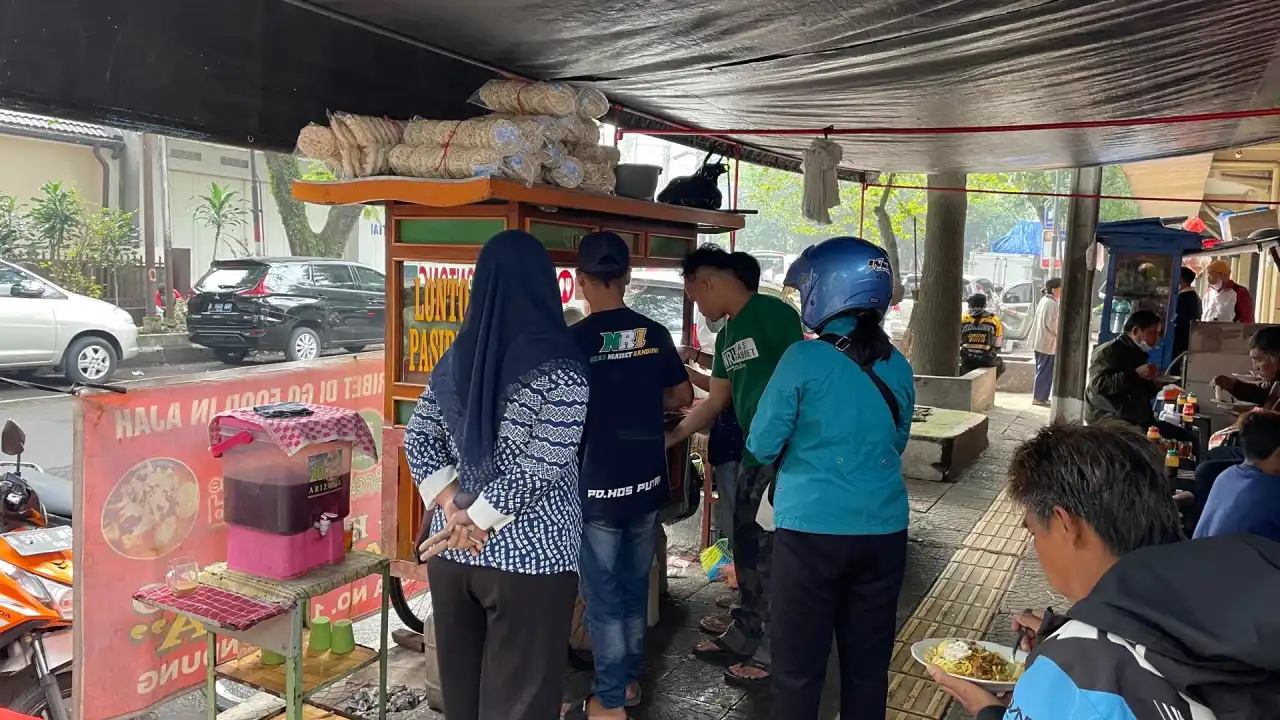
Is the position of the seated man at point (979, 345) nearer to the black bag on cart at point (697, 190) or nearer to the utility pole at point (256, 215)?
the black bag on cart at point (697, 190)

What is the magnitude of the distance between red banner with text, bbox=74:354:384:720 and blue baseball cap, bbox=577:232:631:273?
1.32 m

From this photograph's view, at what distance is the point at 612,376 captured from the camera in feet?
10.2

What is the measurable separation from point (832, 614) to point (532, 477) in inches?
41.1

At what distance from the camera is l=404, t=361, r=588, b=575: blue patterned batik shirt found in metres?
2.30

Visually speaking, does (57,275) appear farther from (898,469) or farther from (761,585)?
(898,469)

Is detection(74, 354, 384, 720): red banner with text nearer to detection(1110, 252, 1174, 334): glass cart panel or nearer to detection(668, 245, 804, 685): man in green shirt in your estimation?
detection(668, 245, 804, 685): man in green shirt

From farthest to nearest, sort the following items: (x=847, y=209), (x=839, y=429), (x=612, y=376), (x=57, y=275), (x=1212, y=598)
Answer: (x=847, y=209)
(x=57, y=275)
(x=612, y=376)
(x=839, y=429)
(x=1212, y=598)

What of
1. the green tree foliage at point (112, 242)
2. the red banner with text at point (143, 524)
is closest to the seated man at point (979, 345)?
the red banner with text at point (143, 524)

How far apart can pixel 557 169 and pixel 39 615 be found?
7.72ft

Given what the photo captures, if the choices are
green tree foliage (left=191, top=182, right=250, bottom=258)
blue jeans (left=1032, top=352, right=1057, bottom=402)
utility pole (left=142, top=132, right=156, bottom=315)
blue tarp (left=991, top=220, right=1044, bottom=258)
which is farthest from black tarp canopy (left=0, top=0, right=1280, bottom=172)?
blue tarp (left=991, top=220, right=1044, bottom=258)

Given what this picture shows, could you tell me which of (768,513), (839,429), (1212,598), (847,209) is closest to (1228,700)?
(1212,598)

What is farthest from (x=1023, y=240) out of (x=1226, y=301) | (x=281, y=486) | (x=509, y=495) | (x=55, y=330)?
(x=509, y=495)

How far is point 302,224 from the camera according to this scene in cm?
1653

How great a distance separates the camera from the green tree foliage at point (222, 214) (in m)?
16.4
